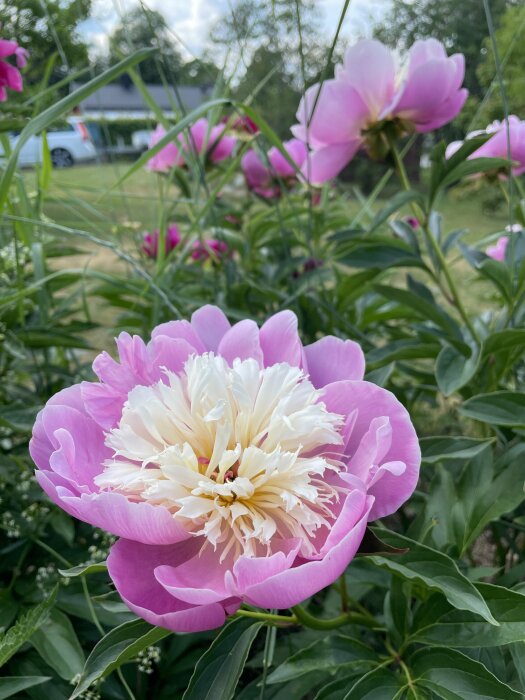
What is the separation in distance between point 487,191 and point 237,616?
552 cm

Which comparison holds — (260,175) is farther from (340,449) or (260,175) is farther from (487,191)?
(487,191)

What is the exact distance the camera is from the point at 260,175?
1.21 meters

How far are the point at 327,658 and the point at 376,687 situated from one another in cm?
6

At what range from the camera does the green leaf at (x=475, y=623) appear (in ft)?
1.30

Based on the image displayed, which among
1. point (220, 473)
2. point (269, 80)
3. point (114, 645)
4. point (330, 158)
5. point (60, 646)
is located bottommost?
point (60, 646)

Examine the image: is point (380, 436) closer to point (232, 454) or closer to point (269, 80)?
point (232, 454)

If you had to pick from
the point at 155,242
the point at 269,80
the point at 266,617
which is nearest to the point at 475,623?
the point at 266,617

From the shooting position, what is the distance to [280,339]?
45 cm

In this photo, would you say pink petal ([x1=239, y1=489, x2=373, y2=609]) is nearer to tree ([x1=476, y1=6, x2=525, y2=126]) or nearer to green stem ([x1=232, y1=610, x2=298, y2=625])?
green stem ([x1=232, y1=610, x2=298, y2=625])

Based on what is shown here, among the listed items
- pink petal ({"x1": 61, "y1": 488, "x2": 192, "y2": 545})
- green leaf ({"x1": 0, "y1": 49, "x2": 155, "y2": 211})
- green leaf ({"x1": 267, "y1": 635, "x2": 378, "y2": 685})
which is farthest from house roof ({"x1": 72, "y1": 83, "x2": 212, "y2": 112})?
green leaf ({"x1": 267, "y1": 635, "x2": 378, "y2": 685})

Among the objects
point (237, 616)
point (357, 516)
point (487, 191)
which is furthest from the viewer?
point (487, 191)

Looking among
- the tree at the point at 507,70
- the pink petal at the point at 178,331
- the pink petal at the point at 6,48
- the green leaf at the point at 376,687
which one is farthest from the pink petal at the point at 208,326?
the tree at the point at 507,70


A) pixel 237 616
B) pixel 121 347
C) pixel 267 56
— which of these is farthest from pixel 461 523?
pixel 267 56

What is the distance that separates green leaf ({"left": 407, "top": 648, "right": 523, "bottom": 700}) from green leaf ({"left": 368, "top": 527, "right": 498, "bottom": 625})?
0.18 ft
